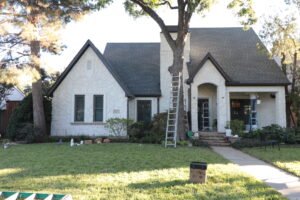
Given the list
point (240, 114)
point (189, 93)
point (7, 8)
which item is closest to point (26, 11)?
point (7, 8)

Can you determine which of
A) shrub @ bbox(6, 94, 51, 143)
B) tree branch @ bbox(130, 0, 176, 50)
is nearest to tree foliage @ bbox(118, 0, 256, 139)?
tree branch @ bbox(130, 0, 176, 50)

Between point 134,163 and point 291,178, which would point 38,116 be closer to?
point 134,163

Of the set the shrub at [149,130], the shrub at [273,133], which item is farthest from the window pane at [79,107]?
the shrub at [273,133]

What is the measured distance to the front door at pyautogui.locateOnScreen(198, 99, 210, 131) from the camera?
71.5ft

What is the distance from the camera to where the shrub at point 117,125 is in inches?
770

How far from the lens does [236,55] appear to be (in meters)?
23.5

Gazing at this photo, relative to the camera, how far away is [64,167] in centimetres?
945

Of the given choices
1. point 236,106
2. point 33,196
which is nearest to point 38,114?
point 236,106

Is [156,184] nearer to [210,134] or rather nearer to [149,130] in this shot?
[210,134]

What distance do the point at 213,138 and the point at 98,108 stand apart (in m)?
7.63

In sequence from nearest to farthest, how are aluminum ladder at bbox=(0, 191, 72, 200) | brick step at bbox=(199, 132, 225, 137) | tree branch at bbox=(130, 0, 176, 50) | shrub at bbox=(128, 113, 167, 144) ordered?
aluminum ladder at bbox=(0, 191, 72, 200)
tree branch at bbox=(130, 0, 176, 50)
shrub at bbox=(128, 113, 167, 144)
brick step at bbox=(199, 132, 225, 137)

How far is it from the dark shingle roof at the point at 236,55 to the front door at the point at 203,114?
246 centimetres

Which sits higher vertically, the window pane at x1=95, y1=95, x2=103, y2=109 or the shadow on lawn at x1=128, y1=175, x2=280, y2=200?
the window pane at x1=95, y1=95, x2=103, y2=109

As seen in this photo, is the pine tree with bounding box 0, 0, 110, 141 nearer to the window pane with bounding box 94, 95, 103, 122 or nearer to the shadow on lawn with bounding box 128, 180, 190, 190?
the window pane with bounding box 94, 95, 103, 122
